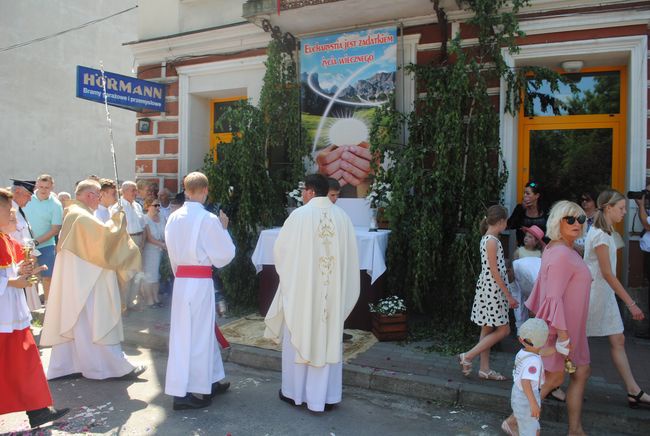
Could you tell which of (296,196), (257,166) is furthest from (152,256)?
(296,196)

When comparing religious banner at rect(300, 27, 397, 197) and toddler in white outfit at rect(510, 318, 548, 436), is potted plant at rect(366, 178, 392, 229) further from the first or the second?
toddler in white outfit at rect(510, 318, 548, 436)

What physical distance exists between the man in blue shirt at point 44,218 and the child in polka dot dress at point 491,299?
610 cm

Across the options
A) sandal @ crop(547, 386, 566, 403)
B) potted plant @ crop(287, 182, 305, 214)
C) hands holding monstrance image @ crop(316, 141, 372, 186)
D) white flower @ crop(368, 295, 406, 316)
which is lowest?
sandal @ crop(547, 386, 566, 403)

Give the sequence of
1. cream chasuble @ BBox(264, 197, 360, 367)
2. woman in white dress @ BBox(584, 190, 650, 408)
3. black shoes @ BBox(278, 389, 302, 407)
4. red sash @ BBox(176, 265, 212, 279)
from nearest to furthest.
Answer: woman in white dress @ BBox(584, 190, 650, 408)
cream chasuble @ BBox(264, 197, 360, 367)
red sash @ BBox(176, 265, 212, 279)
black shoes @ BBox(278, 389, 302, 407)

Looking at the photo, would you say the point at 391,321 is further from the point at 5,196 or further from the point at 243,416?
the point at 5,196

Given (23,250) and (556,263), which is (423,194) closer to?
(556,263)

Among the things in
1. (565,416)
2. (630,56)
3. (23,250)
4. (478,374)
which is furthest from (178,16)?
(565,416)

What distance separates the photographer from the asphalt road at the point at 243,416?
4188 mm

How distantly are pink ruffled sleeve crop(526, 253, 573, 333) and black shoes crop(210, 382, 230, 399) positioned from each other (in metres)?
2.82

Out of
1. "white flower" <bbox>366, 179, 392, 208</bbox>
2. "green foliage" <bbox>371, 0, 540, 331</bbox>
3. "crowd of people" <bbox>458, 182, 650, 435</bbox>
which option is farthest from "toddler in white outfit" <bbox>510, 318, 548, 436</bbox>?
"white flower" <bbox>366, 179, 392, 208</bbox>

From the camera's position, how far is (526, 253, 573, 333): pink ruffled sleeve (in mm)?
3740

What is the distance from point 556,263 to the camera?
150 inches

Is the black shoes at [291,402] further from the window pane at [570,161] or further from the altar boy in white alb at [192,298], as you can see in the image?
the window pane at [570,161]

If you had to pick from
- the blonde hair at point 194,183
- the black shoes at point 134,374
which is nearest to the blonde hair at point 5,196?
the blonde hair at point 194,183
